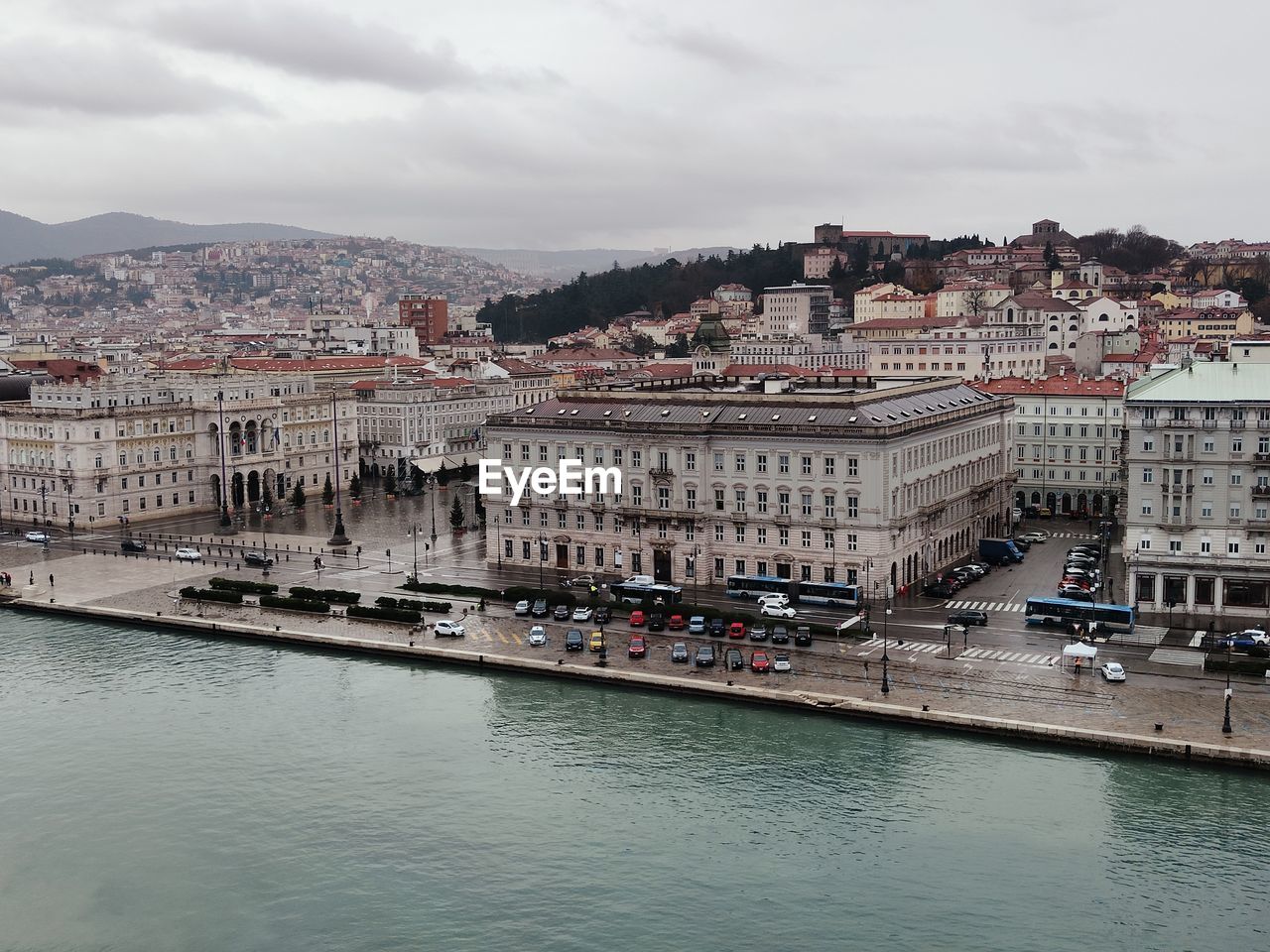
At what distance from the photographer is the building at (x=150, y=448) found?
7638 cm

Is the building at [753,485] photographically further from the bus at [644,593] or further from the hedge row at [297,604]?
the hedge row at [297,604]

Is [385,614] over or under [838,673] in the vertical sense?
over

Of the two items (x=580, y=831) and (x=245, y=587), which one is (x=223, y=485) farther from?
(x=580, y=831)

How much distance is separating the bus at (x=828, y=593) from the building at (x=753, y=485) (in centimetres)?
115

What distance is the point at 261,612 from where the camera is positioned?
54969 mm

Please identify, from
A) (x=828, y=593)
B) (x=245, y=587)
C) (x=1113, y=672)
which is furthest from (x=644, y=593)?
(x=1113, y=672)

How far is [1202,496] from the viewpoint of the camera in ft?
164

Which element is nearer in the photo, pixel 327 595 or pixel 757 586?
pixel 757 586

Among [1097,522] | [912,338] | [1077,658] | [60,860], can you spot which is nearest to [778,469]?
[1077,658]

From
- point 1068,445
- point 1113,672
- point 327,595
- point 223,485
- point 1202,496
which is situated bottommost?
point 1113,672

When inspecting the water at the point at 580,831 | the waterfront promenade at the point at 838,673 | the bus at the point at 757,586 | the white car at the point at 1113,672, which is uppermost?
the bus at the point at 757,586

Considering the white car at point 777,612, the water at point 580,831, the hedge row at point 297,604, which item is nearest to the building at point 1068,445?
the white car at point 777,612

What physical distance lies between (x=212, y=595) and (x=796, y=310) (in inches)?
5087

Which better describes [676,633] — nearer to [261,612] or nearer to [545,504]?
[545,504]
